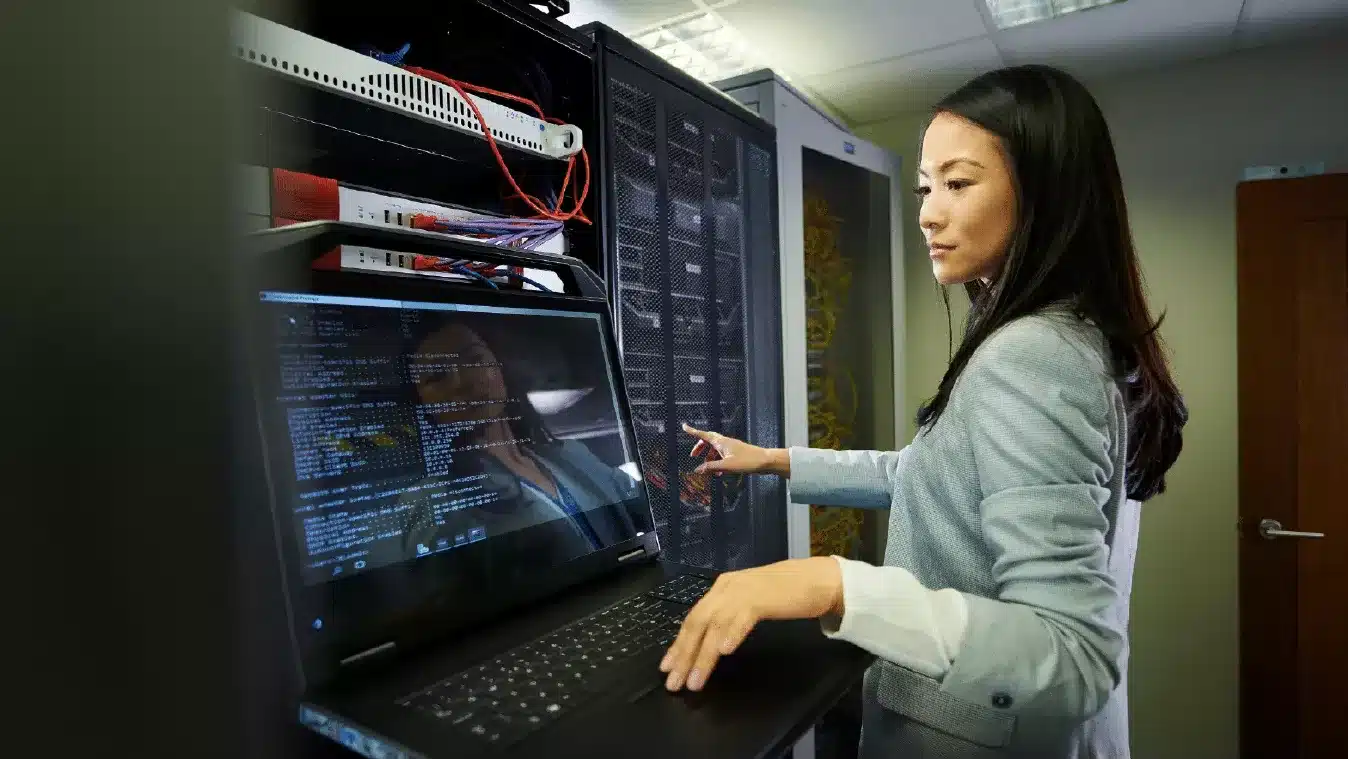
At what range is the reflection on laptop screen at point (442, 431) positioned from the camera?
22.8 inches

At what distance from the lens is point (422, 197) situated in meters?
1.09

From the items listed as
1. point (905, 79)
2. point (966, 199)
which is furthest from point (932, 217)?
point (905, 79)

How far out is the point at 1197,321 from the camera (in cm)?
240

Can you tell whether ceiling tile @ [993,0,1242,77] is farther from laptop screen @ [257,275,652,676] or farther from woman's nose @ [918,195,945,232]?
laptop screen @ [257,275,652,676]

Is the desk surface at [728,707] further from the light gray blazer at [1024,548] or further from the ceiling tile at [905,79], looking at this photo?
the ceiling tile at [905,79]

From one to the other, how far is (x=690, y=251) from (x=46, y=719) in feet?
4.29

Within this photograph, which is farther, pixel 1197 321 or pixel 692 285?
pixel 1197 321

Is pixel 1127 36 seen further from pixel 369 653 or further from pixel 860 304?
pixel 369 653

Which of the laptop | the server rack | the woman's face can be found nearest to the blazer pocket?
the laptop

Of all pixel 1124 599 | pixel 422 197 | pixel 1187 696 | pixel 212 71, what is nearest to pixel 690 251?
pixel 422 197

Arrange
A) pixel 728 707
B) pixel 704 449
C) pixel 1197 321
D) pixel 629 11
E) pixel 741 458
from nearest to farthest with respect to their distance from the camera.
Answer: pixel 728 707 < pixel 741 458 < pixel 704 449 < pixel 629 11 < pixel 1197 321

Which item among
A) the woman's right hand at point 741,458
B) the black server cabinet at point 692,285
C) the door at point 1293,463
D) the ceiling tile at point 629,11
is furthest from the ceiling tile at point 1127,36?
the woman's right hand at point 741,458

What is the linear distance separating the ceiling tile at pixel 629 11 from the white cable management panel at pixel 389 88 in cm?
97

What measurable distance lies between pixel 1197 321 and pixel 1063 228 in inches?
84.1
